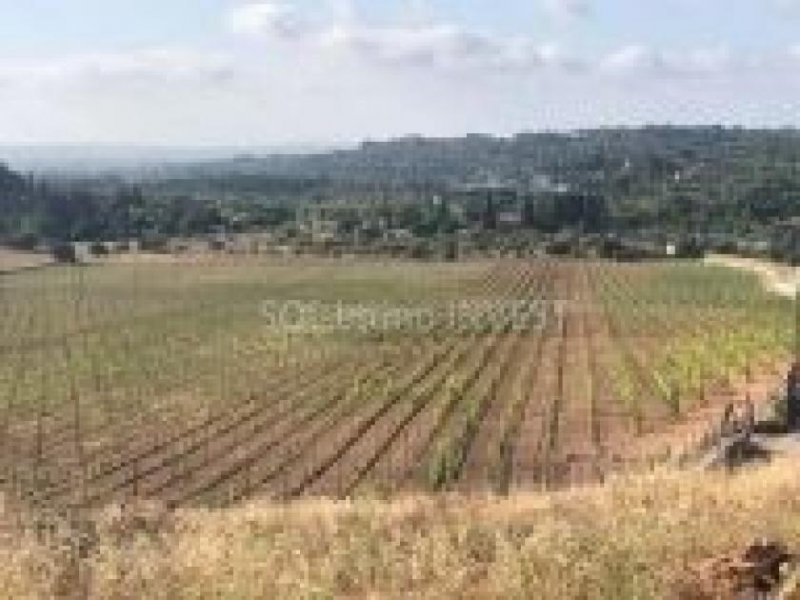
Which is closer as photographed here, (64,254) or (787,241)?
(787,241)

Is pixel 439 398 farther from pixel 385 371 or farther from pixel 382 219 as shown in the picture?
pixel 382 219

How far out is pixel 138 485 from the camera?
3728 cm

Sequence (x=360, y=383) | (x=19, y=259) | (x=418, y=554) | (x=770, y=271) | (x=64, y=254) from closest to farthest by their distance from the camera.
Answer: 1. (x=418, y=554)
2. (x=360, y=383)
3. (x=770, y=271)
4. (x=19, y=259)
5. (x=64, y=254)

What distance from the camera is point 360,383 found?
56.6 m

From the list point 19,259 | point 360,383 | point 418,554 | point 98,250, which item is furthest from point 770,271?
point 418,554

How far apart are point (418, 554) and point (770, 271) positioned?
370 feet

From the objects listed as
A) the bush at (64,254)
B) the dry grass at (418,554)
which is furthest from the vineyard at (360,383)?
the bush at (64,254)

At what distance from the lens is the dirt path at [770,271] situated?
10138 cm

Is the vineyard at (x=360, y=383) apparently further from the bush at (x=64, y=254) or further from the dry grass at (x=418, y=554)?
the bush at (x=64, y=254)

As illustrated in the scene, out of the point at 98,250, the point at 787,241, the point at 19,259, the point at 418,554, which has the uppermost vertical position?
the point at 418,554

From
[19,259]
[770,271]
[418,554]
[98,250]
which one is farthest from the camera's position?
[98,250]

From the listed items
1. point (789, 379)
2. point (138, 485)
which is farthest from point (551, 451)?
point (138, 485)

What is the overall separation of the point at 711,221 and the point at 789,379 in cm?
14442

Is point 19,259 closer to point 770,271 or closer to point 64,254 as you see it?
point 64,254
